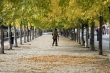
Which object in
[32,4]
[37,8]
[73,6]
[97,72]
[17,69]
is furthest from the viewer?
[73,6]

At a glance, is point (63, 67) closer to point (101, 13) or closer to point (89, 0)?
point (89, 0)

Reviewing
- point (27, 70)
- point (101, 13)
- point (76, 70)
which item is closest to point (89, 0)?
point (76, 70)

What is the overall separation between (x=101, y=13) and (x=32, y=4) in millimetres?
10977

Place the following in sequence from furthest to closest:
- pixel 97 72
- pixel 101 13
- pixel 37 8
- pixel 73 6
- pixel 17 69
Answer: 1. pixel 101 13
2. pixel 73 6
3. pixel 17 69
4. pixel 97 72
5. pixel 37 8

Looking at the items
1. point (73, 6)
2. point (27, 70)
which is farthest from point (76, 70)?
point (73, 6)

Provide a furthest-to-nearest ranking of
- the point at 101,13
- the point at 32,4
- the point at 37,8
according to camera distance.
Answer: the point at 101,13 < the point at 37,8 < the point at 32,4

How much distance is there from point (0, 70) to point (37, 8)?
422cm

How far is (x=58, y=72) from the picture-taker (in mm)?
15094

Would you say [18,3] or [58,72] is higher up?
[18,3]

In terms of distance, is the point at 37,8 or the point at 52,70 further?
the point at 52,70

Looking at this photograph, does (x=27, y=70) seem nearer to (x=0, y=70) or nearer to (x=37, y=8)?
(x=0, y=70)

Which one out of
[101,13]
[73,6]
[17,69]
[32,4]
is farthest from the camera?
[101,13]

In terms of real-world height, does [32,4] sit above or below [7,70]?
above

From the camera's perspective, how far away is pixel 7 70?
51.6 feet
